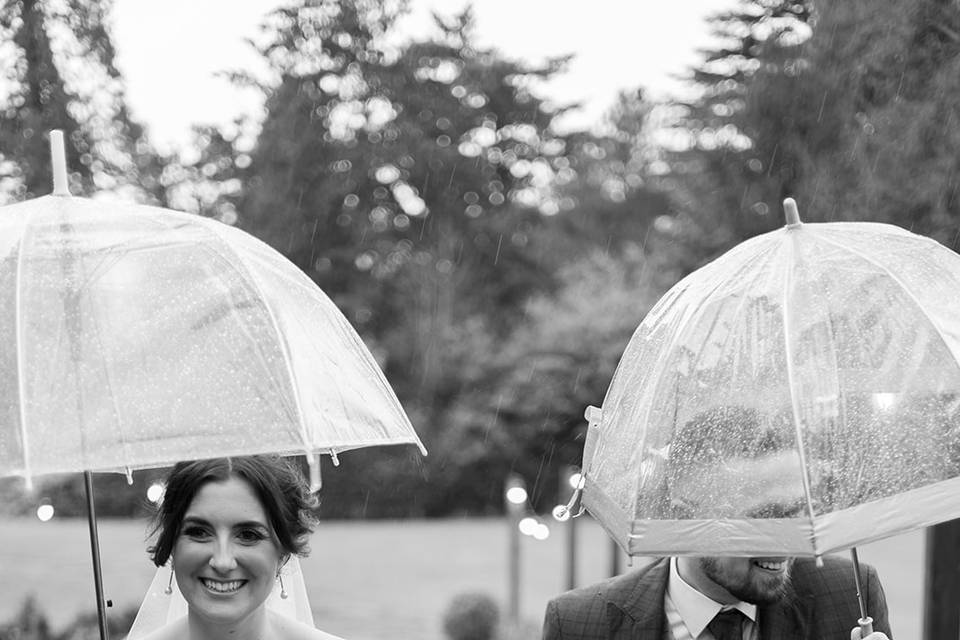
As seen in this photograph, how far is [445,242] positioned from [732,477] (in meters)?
12.5

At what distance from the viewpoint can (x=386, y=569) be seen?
19.5m

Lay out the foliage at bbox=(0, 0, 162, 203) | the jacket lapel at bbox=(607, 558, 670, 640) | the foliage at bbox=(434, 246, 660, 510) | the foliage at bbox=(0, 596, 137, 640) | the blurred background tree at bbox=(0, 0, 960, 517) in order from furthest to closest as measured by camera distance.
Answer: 1. the foliage at bbox=(434, 246, 660, 510)
2. the foliage at bbox=(0, 596, 137, 640)
3. the foliage at bbox=(0, 0, 162, 203)
4. the blurred background tree at bbox=(0, 0, 960, 517)
5. the jacket lapel at bbox=(607, 558, 670, 640)

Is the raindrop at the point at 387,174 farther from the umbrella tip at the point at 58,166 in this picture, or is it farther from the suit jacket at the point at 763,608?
the umbrella tip at the point at 58,166

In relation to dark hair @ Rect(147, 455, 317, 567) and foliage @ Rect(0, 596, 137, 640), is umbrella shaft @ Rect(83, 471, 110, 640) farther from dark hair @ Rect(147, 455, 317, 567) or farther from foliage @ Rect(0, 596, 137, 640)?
foliage @ Rect(0, 596, 137, 640)

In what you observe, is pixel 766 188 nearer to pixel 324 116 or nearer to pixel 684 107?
pixel 684 107

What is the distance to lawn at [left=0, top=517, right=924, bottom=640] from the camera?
15.4 m

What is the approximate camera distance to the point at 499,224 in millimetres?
16812

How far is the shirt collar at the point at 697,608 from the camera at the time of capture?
3396 millimetres

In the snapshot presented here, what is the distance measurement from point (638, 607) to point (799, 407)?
44.9 inches

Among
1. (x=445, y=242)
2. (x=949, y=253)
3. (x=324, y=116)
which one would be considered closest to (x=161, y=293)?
(x=949, y=253)

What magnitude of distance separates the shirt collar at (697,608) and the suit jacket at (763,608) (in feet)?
0.17

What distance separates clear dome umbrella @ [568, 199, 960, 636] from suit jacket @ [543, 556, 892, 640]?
0.73m

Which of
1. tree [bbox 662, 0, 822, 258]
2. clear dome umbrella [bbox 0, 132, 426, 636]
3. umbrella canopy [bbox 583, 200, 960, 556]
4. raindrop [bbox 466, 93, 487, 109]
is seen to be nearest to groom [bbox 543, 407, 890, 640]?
umbrella canopy [bbox 583, 200, 960, 556]

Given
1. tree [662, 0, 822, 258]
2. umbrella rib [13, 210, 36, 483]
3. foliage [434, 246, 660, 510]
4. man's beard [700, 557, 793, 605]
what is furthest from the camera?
foliage [434, 246, 660, 510]
